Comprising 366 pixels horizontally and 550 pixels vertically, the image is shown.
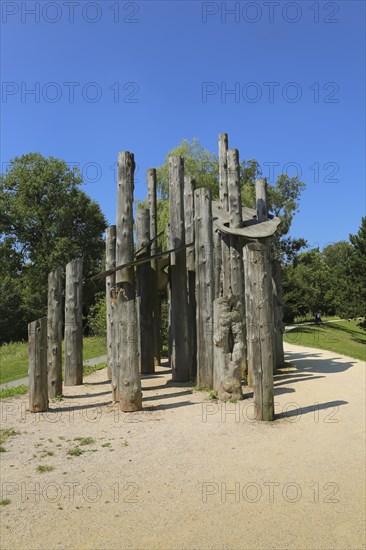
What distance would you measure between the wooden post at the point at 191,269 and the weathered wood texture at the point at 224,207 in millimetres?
827

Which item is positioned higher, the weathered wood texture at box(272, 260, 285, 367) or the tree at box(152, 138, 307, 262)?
the tree at box(152, 138, 307, 262)

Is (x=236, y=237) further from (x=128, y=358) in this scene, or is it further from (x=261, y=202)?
(x=128, y=358)

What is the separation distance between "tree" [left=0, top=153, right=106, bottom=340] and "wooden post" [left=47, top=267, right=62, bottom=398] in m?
22.5

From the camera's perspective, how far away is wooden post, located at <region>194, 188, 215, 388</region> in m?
9.59

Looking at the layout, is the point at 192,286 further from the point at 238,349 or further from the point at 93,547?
the point at 93,547

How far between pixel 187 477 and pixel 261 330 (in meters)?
3.20

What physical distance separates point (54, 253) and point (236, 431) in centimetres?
2677

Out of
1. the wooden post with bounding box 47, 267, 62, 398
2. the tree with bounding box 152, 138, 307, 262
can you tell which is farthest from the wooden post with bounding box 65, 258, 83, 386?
the tree with bounding box 152, 138, 307, 262

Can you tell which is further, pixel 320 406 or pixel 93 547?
pixel 320 406

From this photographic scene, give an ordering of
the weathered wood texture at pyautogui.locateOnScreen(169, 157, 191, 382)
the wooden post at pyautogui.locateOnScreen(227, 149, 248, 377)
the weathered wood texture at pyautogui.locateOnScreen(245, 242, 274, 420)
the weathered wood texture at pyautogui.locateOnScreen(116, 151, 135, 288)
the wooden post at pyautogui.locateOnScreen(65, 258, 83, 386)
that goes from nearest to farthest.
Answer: the weathered wood texture at pyautogui.locateOnScreen(245, 242, 274, 420)
the weathered wood texture at pyautogui.locateOnScreen(116, 151, 135, 288)
the wooden post at pyautogui.locateOnScreen(227, 149, 248, 377)
the weathered wood texture at pyautogui.locateOnScreen(169, 157, 191, 382)
the wooden post at pyautogui.locateOnScreen(65, 258, 83, 386)

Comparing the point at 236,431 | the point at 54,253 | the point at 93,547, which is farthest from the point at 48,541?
the point at 54,253

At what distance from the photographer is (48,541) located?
3.86m

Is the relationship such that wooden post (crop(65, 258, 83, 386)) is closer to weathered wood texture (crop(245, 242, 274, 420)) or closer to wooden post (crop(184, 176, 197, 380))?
wooden post (crop(184, 176, 197, 380))

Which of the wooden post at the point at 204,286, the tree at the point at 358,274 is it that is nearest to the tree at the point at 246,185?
the tree at the point at 358,274
